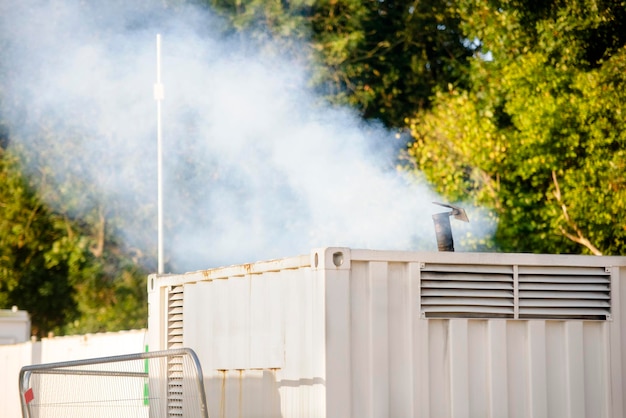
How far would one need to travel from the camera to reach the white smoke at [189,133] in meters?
30.4

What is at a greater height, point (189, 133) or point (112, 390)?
point (189, 133)

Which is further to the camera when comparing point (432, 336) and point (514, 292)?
point (514, 292)

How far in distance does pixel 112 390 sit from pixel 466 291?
3518 millimetres

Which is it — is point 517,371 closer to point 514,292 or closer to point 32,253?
point 514,292

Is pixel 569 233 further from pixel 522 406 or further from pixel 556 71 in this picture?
pixel 522 406

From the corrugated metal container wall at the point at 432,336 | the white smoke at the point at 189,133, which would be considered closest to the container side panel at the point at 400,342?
the corrugated metal container wall at the point at 432,336

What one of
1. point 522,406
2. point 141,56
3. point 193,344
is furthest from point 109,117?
point 522,406

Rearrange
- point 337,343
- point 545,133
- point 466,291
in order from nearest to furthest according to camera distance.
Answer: point 337,343 → point 466,291 → point 545,133

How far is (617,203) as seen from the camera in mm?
23562

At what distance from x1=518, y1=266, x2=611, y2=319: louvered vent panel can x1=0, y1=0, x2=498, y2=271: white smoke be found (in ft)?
62.4

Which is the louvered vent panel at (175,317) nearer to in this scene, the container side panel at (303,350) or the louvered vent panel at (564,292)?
the container side panel at (303,350)

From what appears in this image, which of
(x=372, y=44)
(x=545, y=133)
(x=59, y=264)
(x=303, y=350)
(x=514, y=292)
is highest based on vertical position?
(x=372, y=44)

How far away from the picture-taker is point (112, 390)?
35.9 ft

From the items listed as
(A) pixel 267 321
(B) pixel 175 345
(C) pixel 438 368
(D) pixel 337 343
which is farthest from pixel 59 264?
(D) pixel 337 343
